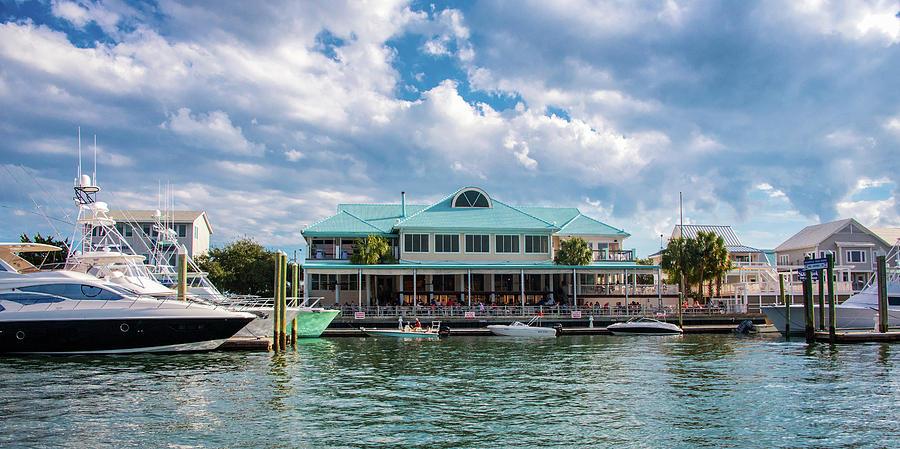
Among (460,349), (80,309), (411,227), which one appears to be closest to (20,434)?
(80,309)

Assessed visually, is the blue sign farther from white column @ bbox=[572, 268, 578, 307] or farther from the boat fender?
white column @ bbox=[572, 268, 578, 307]

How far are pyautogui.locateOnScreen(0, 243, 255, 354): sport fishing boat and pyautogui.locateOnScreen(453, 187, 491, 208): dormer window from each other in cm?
2990

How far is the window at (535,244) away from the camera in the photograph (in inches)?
2232

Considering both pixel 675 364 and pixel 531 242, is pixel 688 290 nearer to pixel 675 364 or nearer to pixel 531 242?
pixel 531 242

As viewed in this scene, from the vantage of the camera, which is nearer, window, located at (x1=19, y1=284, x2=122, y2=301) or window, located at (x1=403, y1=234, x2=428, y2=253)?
window, located at (x1=19, y1=284, x2=122, y2=301)

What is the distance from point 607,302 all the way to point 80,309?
38.0m

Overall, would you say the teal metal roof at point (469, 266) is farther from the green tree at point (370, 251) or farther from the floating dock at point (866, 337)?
the floating dock at point (866, 337)

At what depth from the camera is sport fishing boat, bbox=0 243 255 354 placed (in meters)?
29.8

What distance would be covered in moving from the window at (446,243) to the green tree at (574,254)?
8411 millimetres

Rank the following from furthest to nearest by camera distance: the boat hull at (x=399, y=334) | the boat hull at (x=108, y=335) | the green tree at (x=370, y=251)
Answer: the green tree at (x=370, y=251), the boat hull at (x=399, y=334), the boat hull at (x=108, y=335)

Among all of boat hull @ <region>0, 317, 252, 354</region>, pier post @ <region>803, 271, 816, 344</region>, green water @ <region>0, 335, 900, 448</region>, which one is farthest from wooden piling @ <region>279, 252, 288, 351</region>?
pier post @ <region>803, 271, 816, 344</region>

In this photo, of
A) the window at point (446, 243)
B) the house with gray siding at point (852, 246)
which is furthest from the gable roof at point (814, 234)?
the window at point (446, 243)

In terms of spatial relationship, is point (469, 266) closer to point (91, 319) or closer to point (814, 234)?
point (91, 319)

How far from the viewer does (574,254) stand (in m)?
54.0
